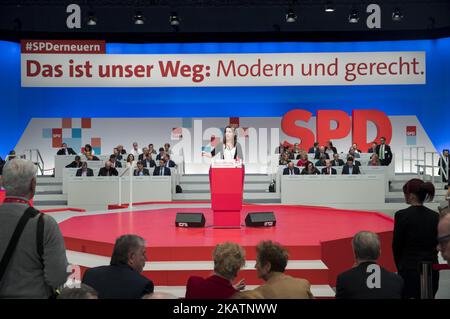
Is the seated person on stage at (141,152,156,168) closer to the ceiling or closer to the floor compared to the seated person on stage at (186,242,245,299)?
closer to the ceiling

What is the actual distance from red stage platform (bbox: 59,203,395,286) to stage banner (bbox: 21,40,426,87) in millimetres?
6569

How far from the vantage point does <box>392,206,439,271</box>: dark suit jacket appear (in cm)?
390

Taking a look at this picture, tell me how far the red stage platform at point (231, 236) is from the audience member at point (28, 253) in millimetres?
3132

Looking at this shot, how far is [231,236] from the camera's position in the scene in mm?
6832

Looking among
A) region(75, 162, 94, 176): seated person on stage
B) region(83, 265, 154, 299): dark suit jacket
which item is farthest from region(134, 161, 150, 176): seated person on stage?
region(83, 265, 154, 299): dark suit jacket

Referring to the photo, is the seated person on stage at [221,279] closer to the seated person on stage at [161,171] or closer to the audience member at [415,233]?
the audience member at [415,233]

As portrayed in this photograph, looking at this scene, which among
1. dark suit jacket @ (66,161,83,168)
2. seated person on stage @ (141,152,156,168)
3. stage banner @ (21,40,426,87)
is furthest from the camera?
stage banner @ (21,40,426,87)

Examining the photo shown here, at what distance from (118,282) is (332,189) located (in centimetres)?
996

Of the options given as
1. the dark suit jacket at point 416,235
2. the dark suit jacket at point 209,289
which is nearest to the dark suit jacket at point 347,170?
the dark suit jacket at point 416,235

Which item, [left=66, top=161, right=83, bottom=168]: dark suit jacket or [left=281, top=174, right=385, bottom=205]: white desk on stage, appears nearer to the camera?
[left=281, top=174, right=385, bottom=205]: white desk on stage

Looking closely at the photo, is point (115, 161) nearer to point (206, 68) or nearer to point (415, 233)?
point (206, 68)

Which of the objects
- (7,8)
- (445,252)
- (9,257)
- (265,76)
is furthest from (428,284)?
(7,8)

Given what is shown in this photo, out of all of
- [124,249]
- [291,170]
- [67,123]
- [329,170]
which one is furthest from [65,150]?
[124,249]

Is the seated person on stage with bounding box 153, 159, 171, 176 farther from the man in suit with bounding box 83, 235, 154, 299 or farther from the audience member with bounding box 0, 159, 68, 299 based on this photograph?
the audience member with bounding box 0, 159, 68, 299
